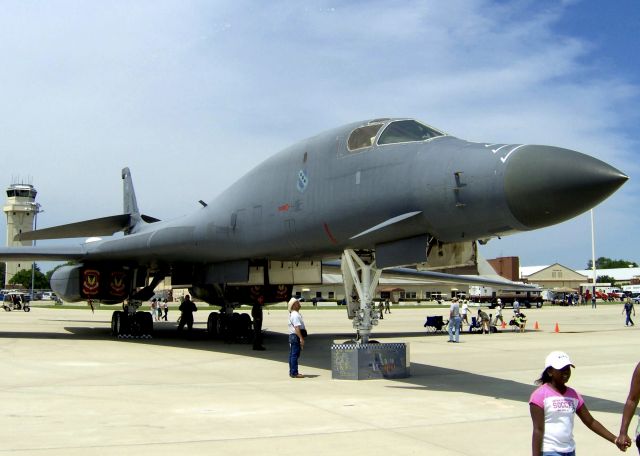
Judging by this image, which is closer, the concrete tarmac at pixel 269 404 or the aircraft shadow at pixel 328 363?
the concrete tarmac at pixel 269 404

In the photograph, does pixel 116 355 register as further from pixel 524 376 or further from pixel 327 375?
pixel 524 376

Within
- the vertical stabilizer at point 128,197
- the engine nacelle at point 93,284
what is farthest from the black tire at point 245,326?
the vertical stabilizer at point 128,197

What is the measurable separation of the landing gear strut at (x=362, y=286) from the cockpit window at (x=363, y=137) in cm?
159

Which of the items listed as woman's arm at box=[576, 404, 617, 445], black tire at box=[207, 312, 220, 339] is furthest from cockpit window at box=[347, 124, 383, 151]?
black tire at box=[207, 312, 220, 339]

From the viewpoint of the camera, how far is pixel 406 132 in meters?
9.05

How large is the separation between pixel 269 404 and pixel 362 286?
2772 mm

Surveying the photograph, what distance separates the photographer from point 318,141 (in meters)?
10.6

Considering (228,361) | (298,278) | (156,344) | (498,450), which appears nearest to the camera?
(498,450)

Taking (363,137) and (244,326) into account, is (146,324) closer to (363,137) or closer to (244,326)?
(244,326)

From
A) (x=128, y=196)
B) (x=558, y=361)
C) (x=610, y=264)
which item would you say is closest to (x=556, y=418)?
(x=558, y=361)

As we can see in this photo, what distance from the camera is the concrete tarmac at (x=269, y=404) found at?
220 inches

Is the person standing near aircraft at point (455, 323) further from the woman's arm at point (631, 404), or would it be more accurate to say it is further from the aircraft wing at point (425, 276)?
the woman's arm at point (631, 404)

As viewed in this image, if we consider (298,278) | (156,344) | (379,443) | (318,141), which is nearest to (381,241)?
(318,141)

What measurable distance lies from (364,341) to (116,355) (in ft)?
19.6
